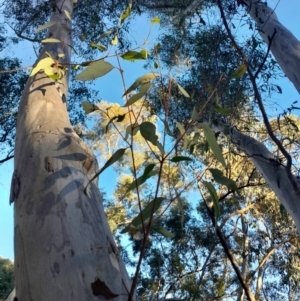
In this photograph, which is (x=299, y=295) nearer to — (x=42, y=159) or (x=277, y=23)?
(x=277, y=23)

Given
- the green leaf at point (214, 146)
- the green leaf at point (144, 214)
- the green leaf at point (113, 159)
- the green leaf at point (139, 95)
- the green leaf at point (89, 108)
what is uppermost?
the green leaf at point (89, 108)

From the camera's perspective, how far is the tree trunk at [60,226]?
754mm

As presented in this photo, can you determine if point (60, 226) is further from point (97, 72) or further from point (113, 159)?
point (97, 72)

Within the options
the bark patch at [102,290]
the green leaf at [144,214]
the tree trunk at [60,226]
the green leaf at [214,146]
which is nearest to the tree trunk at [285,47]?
the tree trunk at [60,226]

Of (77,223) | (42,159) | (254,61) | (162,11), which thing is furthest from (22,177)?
(162,11)

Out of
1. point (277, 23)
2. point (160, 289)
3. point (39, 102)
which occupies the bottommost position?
point (39, 102)

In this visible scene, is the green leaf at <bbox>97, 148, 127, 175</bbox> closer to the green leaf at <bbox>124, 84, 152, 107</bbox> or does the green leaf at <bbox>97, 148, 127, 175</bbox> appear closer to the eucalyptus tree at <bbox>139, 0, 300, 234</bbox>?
the green leaf at <bbox>124, 84, 152, 107</bbox>

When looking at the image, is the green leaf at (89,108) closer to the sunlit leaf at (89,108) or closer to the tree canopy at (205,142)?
the sunlit leaf at (89,108)

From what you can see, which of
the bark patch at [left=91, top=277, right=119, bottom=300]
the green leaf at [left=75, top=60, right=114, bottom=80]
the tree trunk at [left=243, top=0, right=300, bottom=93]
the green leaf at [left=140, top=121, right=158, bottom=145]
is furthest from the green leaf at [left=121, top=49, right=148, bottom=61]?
the tree trunk at [left=243, top=0, right=300, bottom=93]

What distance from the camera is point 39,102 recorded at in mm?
1471

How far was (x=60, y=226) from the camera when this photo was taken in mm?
852

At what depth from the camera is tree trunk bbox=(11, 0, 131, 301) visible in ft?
2.48

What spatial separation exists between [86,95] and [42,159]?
197 inches

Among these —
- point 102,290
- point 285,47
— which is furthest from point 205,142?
point 102,290
